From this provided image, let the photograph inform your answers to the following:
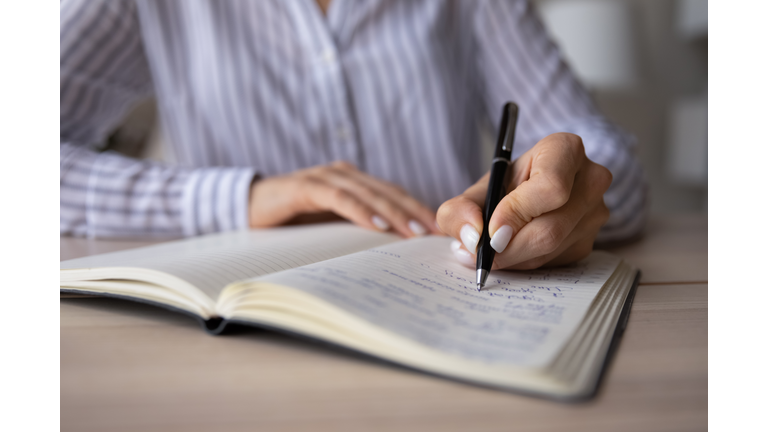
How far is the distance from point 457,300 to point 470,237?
7cm

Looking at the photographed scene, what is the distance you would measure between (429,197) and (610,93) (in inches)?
54.6

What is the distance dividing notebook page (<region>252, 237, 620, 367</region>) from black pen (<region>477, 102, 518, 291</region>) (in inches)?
0.6

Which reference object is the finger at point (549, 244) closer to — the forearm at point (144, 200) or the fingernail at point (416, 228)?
the fingernail at point (416, 228)

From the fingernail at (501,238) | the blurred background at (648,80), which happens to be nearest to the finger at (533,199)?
the fingernail at (501,238)

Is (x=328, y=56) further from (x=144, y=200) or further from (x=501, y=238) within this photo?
(x=501, y=238)

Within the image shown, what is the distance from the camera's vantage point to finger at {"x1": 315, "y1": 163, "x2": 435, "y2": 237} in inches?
21.9

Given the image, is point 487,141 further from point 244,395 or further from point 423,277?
point 244,395

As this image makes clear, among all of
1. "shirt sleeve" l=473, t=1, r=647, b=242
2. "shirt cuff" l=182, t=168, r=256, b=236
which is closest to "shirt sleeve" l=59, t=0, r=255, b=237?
"shirt cuff" l=182, t=168, r=256, b=236

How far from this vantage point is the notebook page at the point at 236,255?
334 millimetres

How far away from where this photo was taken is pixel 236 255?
15.4 inches

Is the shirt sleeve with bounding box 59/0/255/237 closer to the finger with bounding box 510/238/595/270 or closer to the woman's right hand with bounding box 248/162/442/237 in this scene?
the woman's right hand with bounding box 248/162/442/237

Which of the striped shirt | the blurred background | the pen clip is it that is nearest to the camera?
the pen clip

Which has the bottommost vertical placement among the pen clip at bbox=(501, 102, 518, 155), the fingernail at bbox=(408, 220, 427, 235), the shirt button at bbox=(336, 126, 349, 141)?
the fingernail at bbox=(408, 220, 427, 235)

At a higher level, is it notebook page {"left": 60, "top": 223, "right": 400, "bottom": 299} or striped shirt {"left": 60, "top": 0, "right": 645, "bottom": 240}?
striped shirt {"left": 60, "top": 0, "right": 645, "bottom": 240}
